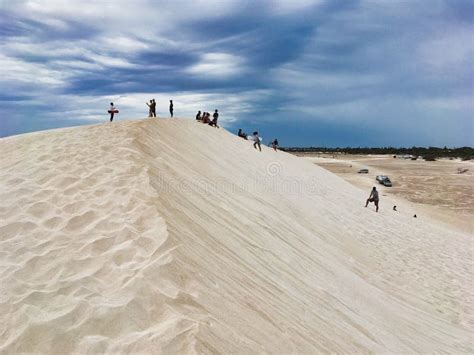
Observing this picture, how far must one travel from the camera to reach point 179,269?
13.6 ft

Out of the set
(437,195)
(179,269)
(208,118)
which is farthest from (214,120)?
(437,195)

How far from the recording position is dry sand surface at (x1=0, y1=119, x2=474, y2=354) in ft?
11.4

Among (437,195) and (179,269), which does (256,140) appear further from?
(437,195)

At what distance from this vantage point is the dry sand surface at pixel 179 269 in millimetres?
3475

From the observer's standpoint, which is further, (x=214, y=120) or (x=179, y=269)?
(x=214, y=120)

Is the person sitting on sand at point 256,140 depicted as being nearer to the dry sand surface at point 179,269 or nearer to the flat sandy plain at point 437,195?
the flat sandy plain at point 437,195

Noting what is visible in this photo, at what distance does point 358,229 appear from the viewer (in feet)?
44.0

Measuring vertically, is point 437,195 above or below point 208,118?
below

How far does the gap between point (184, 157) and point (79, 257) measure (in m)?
6.24

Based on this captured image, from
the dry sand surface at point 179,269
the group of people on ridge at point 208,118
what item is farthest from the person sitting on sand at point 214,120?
the dry sand surface at point 179,269

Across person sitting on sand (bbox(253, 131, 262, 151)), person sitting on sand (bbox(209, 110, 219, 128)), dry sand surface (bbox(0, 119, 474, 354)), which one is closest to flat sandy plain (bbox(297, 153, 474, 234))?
person sitting on sand (bbox(253, 131, 262, 151))

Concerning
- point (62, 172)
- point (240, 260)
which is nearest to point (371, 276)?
point (240, 260)

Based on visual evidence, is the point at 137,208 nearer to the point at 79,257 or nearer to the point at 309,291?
the point at 79,257

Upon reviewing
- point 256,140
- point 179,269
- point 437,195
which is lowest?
point 437,195
